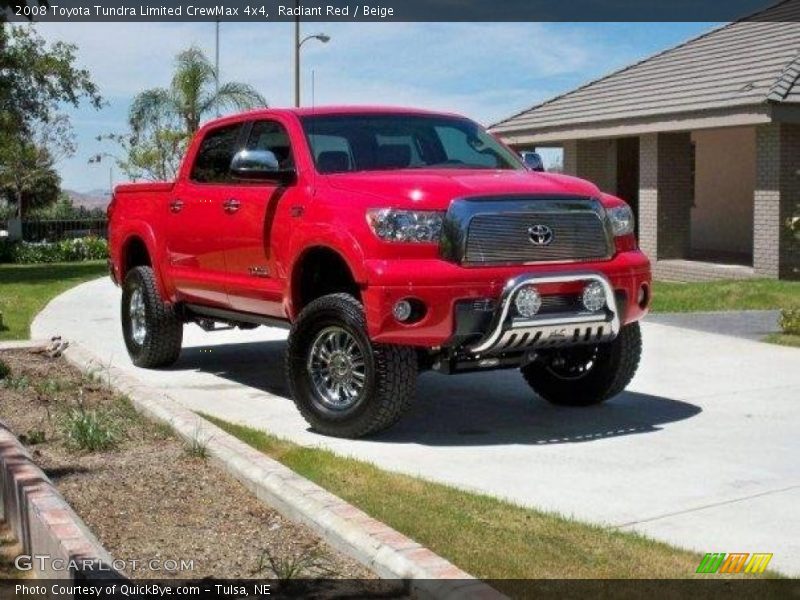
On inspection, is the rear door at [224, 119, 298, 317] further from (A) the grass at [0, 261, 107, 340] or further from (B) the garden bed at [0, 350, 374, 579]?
(A) the grass at [0, 261, 107, 340]

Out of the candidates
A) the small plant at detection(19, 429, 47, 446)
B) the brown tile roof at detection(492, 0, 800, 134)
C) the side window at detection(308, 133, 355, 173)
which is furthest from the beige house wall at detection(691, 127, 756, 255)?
the small plant at detection(19, 429, 47, 446)

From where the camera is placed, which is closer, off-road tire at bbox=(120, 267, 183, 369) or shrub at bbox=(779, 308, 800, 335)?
off-road tire at bbox=(120, 267, 183, 369)

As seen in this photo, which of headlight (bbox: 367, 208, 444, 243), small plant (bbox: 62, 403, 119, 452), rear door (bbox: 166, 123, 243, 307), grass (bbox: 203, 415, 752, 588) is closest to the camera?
grass (bbox: 203, 415, 752, 588)

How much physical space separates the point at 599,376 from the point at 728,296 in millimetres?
8365

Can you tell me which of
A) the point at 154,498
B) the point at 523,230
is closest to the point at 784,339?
the point at 523,230

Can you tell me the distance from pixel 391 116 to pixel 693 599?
5.22 metres

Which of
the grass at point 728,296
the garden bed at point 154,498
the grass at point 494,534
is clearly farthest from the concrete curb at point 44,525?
the grass at point 728,296

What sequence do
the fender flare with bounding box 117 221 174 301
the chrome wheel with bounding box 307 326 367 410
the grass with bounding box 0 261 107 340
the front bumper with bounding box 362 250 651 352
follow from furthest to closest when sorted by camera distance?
the grass with bounding box 0 261 107 340 < the fender flare with bounding box 117 221 174 301 < the chrome wheel with bounding box 307 326 367 410 < the front bumper with bounding box 362 250 651 352

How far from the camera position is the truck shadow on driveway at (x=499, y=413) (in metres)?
7.89

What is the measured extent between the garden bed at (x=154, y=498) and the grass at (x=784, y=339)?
6672mm

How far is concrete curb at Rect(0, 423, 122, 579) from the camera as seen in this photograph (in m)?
4.44

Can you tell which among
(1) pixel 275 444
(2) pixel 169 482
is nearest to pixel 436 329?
(1) pixel 275 444

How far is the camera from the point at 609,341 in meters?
8.23

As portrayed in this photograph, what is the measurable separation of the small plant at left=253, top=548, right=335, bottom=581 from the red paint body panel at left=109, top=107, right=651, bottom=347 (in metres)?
2.40
